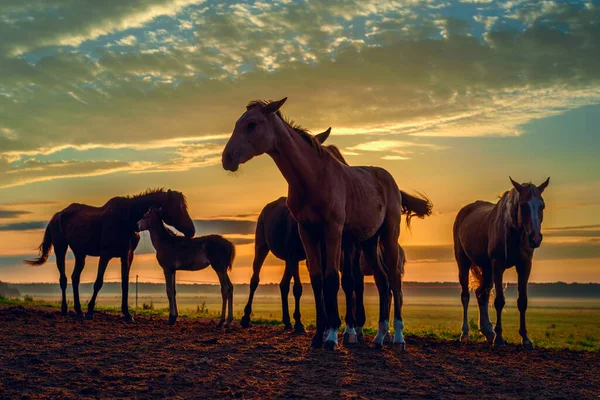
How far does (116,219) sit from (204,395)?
9.68 meters

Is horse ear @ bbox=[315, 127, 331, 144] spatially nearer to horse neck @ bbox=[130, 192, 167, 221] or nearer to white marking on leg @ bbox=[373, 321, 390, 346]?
white marking on leg @ bbox=[373, 321, 390, 346]

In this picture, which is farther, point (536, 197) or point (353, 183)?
point (536, 197)

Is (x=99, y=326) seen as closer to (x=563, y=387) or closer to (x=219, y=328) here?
(x=219, y=328)

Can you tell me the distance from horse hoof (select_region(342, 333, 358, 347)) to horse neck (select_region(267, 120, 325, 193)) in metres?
2.49

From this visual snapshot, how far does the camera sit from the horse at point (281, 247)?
1234cm

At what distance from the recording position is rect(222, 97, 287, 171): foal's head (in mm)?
8562

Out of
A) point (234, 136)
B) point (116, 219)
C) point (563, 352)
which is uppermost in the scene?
point (234, 136)

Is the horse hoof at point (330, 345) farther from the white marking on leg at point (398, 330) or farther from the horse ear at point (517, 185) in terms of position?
the horse ear at point (517, 185)

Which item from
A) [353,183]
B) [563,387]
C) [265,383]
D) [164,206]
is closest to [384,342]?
[353,183]

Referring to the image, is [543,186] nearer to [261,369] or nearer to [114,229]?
[261,369]

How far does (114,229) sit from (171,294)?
2220mm

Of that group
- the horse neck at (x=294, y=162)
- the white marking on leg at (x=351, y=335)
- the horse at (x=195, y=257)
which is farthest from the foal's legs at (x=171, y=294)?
the horse neck at (x=294, y=162)

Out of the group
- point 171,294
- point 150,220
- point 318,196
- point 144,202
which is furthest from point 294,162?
point 144,202

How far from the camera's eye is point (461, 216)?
14.6m
